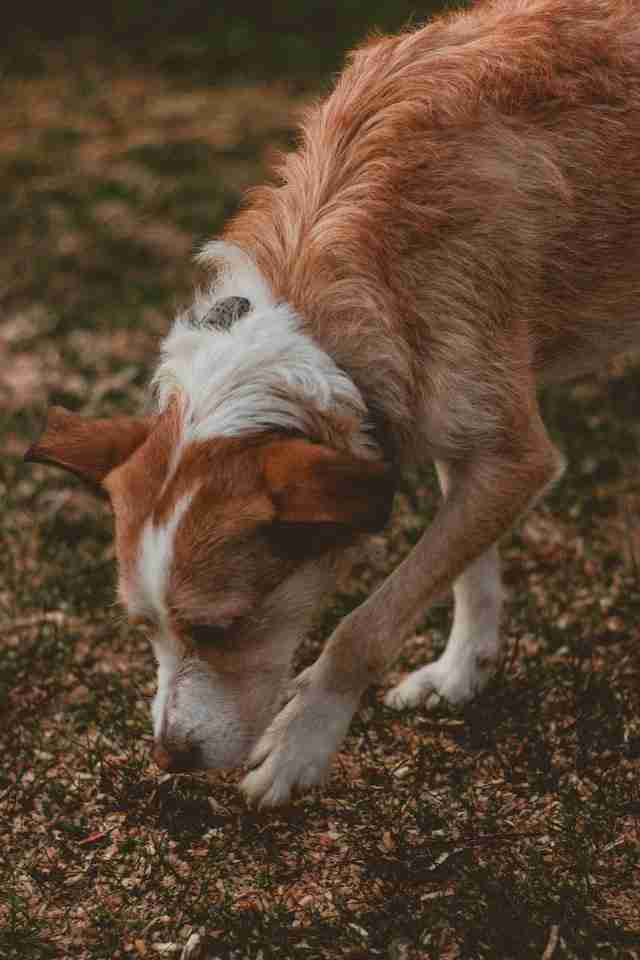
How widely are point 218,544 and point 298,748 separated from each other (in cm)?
69

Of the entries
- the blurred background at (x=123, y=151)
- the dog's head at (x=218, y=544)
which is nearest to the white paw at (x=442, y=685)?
the dog's head at (x=218, y=544)

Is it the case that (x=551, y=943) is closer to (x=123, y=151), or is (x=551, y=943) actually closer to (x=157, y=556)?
(x=157, y=556)

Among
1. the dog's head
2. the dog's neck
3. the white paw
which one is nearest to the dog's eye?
the dog's head

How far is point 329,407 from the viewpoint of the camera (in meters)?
3.34

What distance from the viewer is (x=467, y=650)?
4.27 metres

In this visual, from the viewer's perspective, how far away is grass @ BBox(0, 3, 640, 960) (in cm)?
330

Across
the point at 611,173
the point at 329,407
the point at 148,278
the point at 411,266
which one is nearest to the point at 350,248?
the point at 411,266

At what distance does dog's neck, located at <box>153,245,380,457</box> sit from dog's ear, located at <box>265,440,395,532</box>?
183mm

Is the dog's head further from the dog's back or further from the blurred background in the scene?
the blurred background

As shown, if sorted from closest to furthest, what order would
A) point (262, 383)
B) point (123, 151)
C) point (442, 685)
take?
point (262, 383) < point (442, 685) < point (123, 151)

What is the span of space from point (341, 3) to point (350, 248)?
834 cm

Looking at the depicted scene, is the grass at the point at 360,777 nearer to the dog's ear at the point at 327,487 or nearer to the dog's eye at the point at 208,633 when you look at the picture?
the dog's eye at the point at 208,633

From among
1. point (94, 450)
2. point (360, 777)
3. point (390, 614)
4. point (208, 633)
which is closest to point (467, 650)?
point (360, 777)

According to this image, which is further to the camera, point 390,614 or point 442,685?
point 442,685
